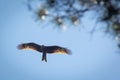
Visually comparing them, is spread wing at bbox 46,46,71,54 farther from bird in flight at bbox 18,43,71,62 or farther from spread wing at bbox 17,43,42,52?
spread wing at bbox 17,43,42,52

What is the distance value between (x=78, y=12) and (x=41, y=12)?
1.91 ft

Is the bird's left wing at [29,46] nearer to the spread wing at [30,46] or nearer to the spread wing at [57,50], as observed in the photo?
the spread wing at [30,46]

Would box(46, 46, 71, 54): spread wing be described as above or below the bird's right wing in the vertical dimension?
below

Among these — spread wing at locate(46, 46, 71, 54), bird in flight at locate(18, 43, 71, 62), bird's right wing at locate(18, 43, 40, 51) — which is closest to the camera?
spread wing at locate(46, 46, 71, 54)

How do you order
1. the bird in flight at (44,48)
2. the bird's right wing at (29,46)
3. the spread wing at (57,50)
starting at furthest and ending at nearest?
1. the bird's right wing at (29,46)
2. the bird in flight at (44,48)
3. the spread wing at (57,50)

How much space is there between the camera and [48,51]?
14039 millimetres

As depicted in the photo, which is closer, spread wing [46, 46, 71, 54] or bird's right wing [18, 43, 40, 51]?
spread wing [46, 46, 71, 54]

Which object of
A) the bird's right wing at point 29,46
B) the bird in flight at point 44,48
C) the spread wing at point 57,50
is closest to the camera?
the spread wing at point 57,50

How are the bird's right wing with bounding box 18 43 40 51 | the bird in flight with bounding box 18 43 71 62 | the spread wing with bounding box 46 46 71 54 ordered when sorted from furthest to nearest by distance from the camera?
the bird's right wing with bounding box 18 43 40 51 → the bird in flight with bounding box 18 43 71 62 → the spread wing with bounding box 46 46 71 54

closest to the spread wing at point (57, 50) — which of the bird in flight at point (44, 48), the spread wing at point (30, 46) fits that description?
the bird in flight at point (44, 48)

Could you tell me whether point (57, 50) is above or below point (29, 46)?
below

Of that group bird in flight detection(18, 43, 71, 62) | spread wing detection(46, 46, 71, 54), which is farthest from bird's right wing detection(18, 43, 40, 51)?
spread wing detection(46, 46, 71, 54)

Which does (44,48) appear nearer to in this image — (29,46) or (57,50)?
(29,46)

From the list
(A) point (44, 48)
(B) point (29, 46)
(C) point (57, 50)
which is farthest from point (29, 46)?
(C) point (57, 50)
